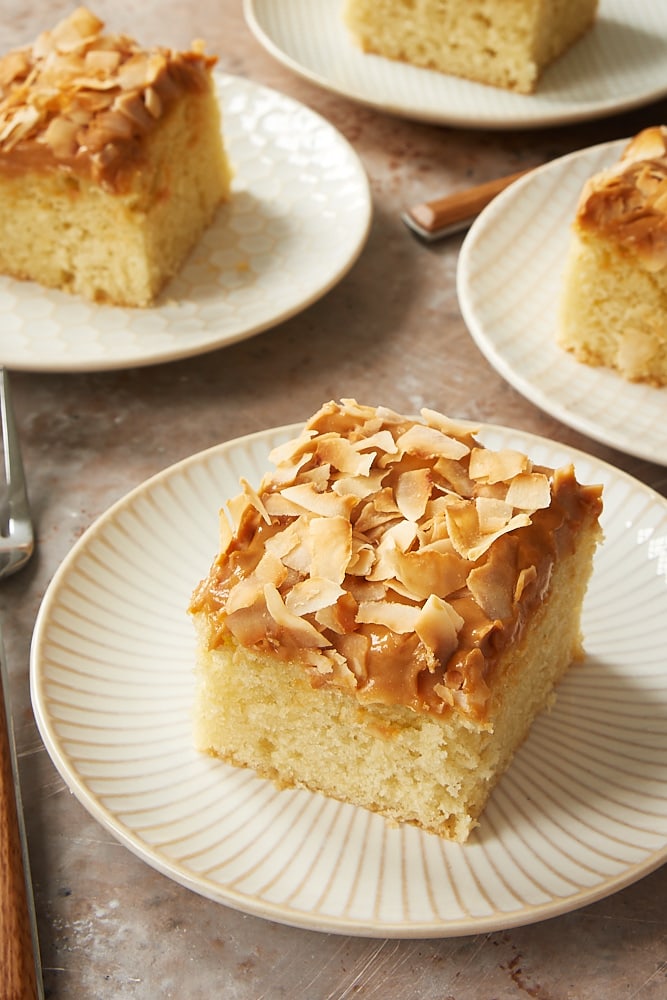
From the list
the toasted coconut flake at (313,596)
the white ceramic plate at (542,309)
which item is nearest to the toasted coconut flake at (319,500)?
the toasted coconut flake at (313,596)

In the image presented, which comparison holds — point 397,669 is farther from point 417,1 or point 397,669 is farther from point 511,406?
point 417,1

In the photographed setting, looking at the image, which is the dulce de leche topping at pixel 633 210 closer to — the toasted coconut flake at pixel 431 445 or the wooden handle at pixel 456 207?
the wooden handle at pixel 456 207

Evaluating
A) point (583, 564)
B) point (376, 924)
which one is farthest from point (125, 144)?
point (376, 924)

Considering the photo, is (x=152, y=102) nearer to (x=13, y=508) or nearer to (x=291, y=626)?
(x=13, y=508)

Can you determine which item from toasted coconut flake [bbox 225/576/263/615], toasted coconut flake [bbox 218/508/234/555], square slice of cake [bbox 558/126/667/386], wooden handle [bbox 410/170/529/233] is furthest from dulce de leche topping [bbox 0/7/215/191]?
toasted coconut flake [bbox 225/576/263/615]

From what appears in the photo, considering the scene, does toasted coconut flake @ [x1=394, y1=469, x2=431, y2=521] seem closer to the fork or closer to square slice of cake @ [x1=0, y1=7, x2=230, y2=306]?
the fork

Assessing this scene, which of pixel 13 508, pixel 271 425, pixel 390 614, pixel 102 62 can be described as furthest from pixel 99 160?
pixel 390 614
